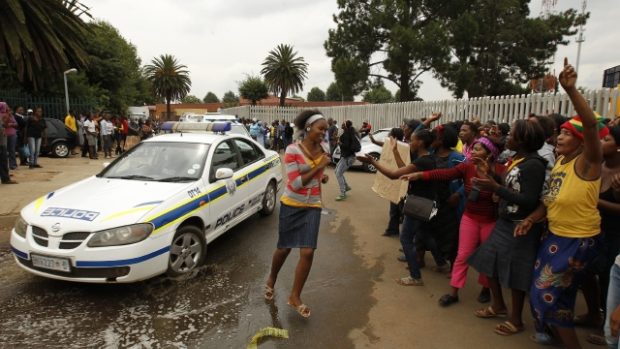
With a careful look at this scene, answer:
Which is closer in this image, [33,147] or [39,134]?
[39,134]

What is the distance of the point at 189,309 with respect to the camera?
364cm

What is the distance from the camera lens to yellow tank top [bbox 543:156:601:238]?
261 centimetres

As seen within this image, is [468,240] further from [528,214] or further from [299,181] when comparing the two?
[299,181]

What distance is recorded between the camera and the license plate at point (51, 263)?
3539mm

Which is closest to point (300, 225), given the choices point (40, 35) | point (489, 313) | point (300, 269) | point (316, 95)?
point (300, 269)

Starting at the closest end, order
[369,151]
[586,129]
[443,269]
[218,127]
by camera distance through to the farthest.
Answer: [586,129] → [443,269] → [218,127] → [369,151]

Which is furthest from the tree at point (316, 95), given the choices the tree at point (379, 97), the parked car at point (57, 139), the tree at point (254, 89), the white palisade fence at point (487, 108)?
the parked car at point (57, 139)

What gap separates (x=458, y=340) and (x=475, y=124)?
2.82 m

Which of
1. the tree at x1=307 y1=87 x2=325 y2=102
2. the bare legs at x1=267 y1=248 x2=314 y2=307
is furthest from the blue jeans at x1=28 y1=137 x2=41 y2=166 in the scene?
the tree at x1=307 y1=87 x2=325 y2=102

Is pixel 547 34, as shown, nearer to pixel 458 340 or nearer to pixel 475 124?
pixel 475 124

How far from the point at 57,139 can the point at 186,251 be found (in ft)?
41.9

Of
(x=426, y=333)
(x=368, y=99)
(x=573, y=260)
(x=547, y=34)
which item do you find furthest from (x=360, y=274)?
(x=368, y=99)

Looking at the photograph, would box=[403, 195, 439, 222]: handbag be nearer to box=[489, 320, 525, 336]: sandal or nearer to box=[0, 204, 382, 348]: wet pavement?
box=[0, 204, 382, 348]: wet pavement

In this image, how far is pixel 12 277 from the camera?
13.9 feet
